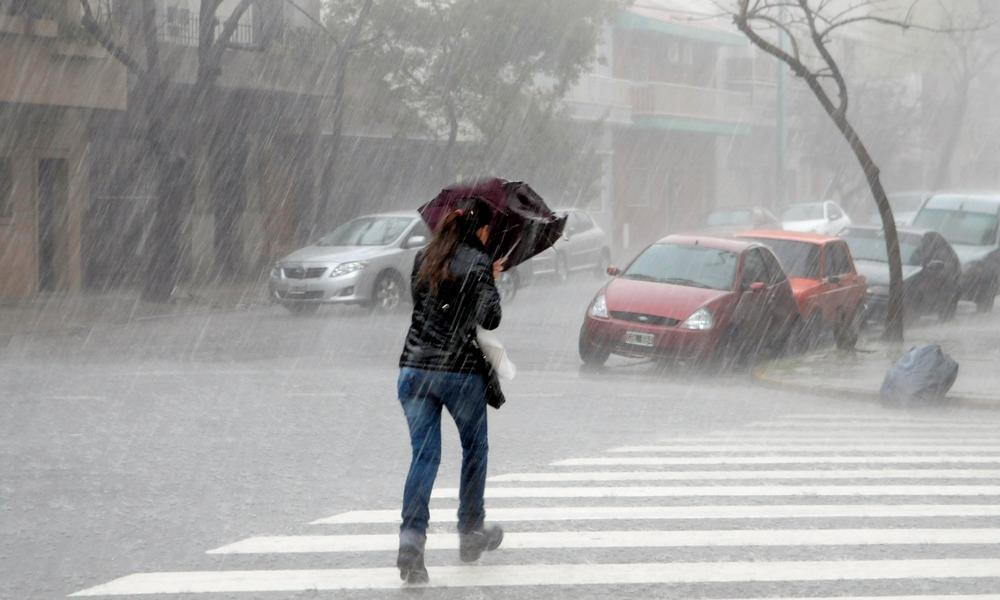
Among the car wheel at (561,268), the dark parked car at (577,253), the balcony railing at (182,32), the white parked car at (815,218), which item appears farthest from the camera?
the white parked car at (815,218)

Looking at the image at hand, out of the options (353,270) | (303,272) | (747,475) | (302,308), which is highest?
(747,475)

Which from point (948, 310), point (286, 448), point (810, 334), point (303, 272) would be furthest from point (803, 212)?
point (286, 448)

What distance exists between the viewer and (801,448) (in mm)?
10727

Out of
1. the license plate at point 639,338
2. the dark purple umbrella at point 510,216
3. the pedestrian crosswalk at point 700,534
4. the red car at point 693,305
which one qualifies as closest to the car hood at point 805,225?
the red car at point 693,305

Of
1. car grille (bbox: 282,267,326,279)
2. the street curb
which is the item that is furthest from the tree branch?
the street curb

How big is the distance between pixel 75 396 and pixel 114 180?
16594 mm

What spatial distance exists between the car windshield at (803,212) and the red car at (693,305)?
2506 centimetres

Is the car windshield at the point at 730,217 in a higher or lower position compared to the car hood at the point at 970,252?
lower

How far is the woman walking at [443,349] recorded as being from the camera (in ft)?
21.1

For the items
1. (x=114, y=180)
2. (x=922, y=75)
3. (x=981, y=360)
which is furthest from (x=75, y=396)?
(x=922, y=75)

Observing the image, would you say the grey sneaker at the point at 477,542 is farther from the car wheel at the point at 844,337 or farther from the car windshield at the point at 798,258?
the car windshield at the point at 798,258

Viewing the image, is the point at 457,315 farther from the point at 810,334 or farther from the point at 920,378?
the point at 810,334

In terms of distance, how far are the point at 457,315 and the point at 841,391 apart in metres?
9.34

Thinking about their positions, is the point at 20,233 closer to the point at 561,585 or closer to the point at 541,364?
the point at 541,364
